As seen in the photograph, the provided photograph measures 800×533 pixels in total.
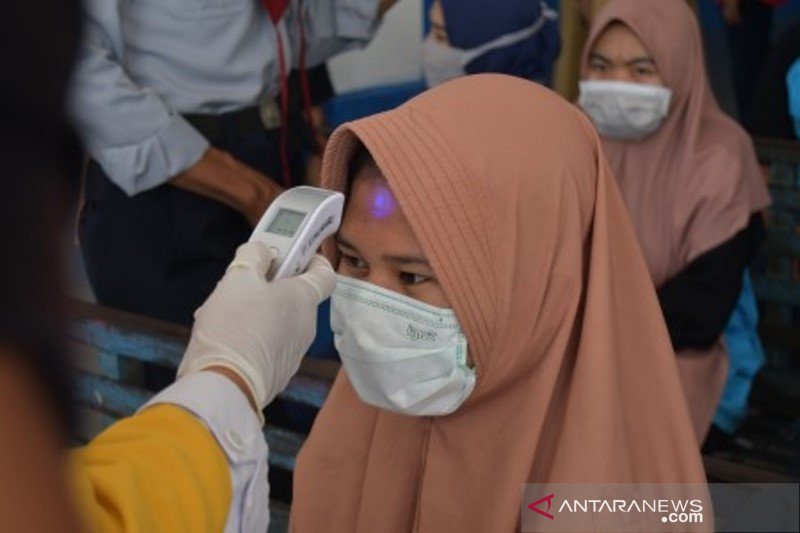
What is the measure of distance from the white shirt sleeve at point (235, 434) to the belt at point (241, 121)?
1.41 meters

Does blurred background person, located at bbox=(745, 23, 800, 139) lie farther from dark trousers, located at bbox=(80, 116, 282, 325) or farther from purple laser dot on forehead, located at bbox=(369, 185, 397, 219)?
purple laser dot on forehead, located at bbox=(369, 185, 397, 219)

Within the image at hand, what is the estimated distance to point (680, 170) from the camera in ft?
9.99

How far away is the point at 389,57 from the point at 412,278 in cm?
398

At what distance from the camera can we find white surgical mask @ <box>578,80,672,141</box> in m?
3.00

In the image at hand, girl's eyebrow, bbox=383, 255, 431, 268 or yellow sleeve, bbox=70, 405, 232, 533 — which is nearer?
yellow sleeve, bbox=70, 405, 232, 533

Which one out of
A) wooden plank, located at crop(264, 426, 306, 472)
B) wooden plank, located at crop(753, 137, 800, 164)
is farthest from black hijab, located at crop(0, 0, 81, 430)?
wooden plank, located at crop(753, 137, 800, 164)

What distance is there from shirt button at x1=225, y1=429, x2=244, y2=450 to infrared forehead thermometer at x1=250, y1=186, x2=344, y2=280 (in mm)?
373

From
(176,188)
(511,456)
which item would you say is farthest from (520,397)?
(176,188)

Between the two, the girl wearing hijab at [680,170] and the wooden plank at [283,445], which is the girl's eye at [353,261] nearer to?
the wooden plank at [283,445]

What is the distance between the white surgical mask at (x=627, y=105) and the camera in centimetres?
300

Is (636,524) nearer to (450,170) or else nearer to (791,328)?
(450,170)

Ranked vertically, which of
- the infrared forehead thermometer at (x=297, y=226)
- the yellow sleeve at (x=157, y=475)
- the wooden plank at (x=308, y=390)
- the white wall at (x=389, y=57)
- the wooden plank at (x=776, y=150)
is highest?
the yellow sleeve at (x=157, y=475)

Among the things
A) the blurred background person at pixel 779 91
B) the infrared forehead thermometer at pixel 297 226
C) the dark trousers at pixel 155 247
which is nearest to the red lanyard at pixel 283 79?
the dark trousers at pixel 155 247

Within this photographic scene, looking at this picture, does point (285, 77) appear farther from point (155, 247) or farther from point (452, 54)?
point (452, 54)
